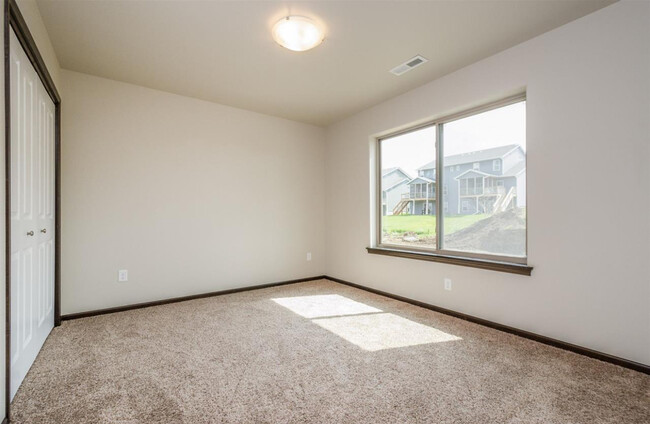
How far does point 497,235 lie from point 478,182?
1.85 feet

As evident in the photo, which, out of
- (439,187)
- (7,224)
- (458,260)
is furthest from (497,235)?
(7,224)

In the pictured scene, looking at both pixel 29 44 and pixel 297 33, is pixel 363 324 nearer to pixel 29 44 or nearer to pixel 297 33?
pixel 297 33

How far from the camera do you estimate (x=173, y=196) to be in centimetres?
373

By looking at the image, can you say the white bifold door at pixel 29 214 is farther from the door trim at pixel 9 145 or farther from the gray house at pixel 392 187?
the gray house at pixel 392 187

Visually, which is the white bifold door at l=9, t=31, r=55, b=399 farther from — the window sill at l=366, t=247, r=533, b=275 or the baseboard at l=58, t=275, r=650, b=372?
the window sill at l=366, t=247, r=533, b=275

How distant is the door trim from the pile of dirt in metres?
3.49

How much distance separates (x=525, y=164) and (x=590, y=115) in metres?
0.57

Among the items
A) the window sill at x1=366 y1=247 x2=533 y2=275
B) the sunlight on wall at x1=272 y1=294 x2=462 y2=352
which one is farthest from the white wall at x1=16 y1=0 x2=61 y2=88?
the window sill at x1=366 y1=247 x2=533 y2=275

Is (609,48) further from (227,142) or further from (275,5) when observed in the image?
(227,142)

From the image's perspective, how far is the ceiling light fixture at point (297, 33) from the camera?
233cm

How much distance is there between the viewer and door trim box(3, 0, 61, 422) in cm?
156

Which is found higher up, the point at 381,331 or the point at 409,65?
the point at 409,65

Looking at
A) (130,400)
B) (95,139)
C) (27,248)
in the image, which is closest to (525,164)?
(130,400)

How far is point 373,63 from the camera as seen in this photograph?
A: 2.99 m
